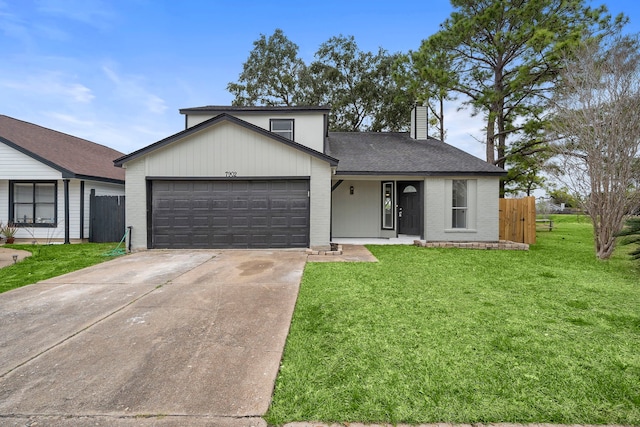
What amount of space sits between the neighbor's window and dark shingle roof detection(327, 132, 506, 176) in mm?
519

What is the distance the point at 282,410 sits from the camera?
2.15 m

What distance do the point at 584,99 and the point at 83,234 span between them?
1801 centimetres

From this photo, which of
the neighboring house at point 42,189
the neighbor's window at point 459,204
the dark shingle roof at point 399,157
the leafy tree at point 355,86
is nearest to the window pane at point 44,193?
the neighboring house at point 42,189

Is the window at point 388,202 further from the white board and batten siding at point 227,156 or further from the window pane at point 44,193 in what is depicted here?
the window pane at point 44,193

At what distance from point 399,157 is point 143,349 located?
10989mm

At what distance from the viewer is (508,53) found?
15727 mm

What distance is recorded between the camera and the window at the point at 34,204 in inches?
459

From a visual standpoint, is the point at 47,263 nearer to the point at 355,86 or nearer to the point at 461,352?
the point at 461,352

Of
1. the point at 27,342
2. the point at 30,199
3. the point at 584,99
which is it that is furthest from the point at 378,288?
the point at 30,199

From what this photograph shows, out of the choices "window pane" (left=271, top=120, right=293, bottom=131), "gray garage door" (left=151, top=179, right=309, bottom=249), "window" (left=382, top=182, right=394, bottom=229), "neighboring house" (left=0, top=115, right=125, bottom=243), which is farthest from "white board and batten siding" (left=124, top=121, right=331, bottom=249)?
"neighboring house" (left=0, top=115, right=125, bottom=243)

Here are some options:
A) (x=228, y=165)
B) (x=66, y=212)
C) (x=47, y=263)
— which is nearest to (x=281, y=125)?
(x=228, y=165)

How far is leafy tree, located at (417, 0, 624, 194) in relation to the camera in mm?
14203

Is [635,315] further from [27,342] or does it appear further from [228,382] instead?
[27,342]

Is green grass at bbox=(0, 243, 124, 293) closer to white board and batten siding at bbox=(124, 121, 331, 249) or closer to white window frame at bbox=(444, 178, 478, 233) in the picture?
white board and batten siding at bbox=(124, 121, 331, 249)
